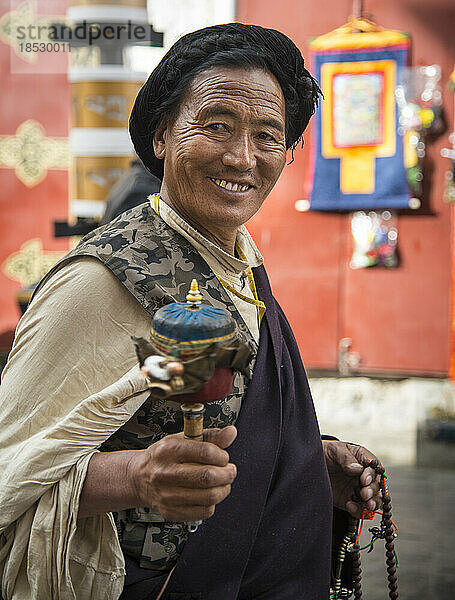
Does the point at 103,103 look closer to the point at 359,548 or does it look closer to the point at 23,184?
the point at 359,548

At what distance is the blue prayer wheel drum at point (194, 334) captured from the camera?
1116 millimetres

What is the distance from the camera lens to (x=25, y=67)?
6230mm

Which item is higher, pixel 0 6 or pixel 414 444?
pixel 0 6

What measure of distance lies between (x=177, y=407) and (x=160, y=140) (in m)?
0.62

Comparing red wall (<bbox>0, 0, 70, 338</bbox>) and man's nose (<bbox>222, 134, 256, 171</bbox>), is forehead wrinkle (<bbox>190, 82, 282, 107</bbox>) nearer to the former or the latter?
man's nose (<bbox>222, 134, 256, 171</bbox>)

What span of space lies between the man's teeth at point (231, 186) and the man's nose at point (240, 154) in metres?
0.04

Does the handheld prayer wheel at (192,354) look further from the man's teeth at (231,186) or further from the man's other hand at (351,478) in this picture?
the man's other hand at (351,478)

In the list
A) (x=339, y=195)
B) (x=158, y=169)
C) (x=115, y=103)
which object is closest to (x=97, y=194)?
(x=115, y=103)

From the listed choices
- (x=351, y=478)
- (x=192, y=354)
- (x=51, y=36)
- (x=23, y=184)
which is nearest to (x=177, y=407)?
(x=192, y=354)

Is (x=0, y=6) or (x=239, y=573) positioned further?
(x=0, y=6)

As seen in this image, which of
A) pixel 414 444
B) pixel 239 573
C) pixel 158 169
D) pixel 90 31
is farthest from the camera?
pixel 414 444

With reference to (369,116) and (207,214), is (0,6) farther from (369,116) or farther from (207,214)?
(207,214)

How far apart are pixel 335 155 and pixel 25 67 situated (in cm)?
257

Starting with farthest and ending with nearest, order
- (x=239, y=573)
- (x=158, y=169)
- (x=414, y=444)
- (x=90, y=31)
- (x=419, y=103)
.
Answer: (x=419, y=103), (x=414, y=444), (x=90, y=31), (x=158, y=169), (x=239, y=573)
